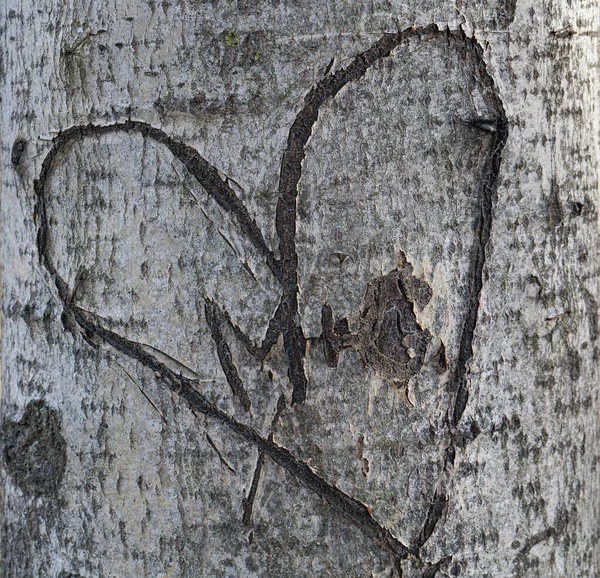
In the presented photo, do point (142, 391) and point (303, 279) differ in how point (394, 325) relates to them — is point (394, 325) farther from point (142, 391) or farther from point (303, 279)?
point (142, 391)

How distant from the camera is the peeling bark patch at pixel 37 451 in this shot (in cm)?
94

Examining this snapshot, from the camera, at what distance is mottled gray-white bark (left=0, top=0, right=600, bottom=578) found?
85 centimetres

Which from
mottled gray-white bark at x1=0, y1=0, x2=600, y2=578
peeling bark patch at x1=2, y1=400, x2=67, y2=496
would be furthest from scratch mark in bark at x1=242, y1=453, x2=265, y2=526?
peeling bark patch at x1=2, y1=400, x2=67, y2=496

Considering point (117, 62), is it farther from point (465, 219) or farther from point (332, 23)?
point (465, 219)

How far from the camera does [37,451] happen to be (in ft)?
3.13

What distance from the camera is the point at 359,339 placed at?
33.9 inches

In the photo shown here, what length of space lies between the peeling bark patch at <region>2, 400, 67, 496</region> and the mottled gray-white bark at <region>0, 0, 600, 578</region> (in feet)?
0.04

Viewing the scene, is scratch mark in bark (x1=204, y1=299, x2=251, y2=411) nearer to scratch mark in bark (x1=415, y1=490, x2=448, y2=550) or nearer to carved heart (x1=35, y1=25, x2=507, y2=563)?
carved heart (x1=35, y1=25, x2=507, y2=563)

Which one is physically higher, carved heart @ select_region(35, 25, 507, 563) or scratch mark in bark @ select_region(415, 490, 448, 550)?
carved heart @ select_region(35, 25, 507, 563)

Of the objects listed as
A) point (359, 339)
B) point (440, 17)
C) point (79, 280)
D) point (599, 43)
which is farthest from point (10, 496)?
point (599, 43)

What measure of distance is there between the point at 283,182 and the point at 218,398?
0.23 metres

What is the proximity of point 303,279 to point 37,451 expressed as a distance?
38 centimetres

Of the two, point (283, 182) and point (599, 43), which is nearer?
point (283, 182)

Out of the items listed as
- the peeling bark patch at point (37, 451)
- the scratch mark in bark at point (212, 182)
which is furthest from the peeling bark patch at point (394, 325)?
the peeling bark patch at point (37, 451)
